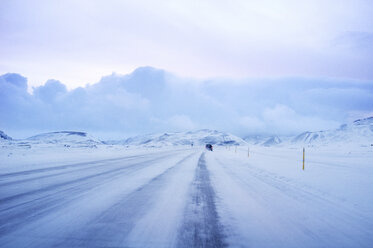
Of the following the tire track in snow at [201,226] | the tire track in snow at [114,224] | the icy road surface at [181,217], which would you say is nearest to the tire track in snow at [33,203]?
the icy road surface at [181,217]

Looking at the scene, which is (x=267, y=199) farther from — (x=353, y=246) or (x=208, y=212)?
(x=353, y=246)

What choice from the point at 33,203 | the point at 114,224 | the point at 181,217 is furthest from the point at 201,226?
the point at 33,203

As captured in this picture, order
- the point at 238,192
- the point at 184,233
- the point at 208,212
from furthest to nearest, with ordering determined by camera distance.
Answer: the point at 238,192
the point at 208,212
the point at 184,233

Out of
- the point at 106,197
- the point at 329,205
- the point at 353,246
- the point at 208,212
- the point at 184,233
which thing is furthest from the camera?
the point at 106,197

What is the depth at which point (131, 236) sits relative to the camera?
336cm

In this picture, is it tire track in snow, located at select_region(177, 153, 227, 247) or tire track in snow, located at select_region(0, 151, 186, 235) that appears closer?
tire track in snow, located at select_region(177, 153, 227, 247)

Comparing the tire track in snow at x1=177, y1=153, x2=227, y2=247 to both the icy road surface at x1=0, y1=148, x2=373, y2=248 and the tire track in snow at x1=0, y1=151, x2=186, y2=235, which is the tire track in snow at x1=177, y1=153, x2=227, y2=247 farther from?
the tire track in snow at x1=0, y1=151, x2=186, y2=235

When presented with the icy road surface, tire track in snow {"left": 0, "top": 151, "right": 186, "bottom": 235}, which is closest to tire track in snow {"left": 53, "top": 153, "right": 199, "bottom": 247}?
the icy road surface

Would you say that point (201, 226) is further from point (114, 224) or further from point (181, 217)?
point (114, 224)

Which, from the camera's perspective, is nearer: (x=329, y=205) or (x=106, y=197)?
(x=329, y=205)

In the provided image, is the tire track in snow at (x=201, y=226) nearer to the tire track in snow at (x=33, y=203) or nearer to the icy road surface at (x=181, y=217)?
the icy road surface at (x=181, y=217)

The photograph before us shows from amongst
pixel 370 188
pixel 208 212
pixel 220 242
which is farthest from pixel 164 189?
pixel 370 188

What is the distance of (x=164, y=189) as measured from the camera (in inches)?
277

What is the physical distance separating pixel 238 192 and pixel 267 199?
39.4 inches
